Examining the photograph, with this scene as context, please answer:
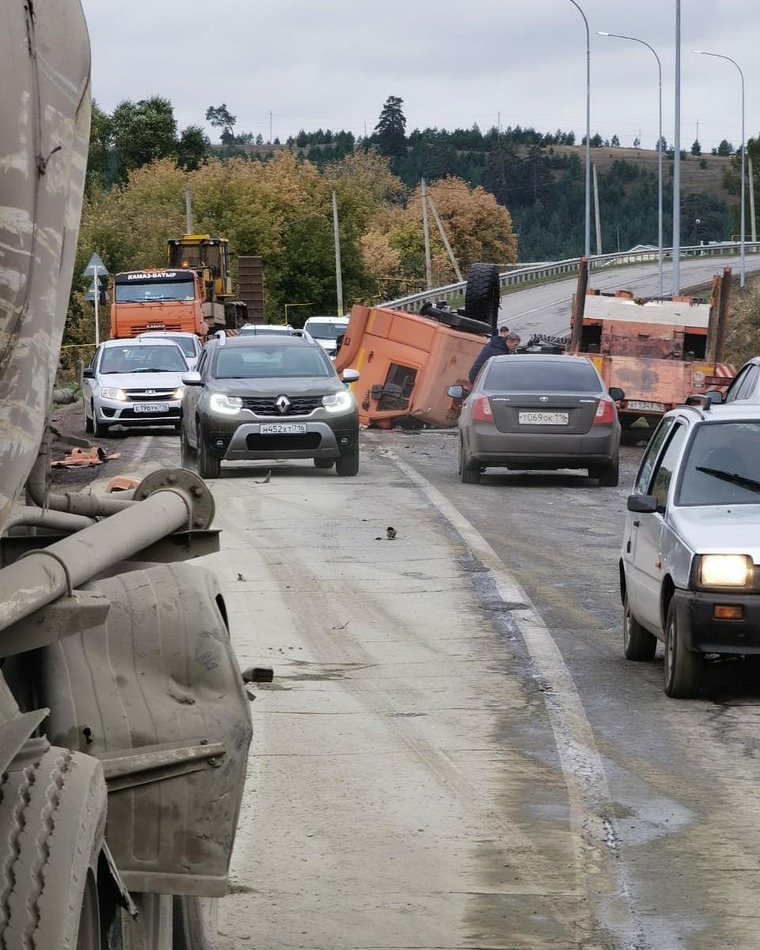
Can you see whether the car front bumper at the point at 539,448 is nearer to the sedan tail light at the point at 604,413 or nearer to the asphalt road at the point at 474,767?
the sedan tail light at the point at 604,413

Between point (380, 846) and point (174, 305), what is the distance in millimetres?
41826

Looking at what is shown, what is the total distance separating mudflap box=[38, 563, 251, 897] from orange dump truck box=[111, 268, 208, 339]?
43308mm

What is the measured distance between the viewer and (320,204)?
10131 centimetres

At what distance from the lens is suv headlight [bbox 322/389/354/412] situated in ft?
77.8

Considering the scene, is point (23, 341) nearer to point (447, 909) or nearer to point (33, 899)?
point (33, 899)

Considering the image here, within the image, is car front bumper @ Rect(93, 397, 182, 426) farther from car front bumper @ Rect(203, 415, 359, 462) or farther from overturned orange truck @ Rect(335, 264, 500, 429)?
car front bumper @ Rect(203, 415, 359, 462)

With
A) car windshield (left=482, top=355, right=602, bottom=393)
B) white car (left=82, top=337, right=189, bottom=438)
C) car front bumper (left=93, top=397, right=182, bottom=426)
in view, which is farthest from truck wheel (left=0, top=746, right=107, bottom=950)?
car front bumper (left=93, top=397, right=182, bottom=426)

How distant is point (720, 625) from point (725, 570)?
11.4 inches

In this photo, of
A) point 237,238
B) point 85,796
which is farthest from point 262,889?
point 237,238

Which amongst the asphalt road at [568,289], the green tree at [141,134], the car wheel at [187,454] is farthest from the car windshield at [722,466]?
the green tree at [141,134]

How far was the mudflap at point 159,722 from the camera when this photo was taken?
164 inches

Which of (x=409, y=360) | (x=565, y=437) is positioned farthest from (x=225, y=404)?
(x=409, y=360)

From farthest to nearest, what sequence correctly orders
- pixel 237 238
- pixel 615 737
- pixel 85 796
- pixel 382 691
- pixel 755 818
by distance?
pixel 237 238, pixel 382 691, pixel 615 737, pixel 755 818, pixel 85 796

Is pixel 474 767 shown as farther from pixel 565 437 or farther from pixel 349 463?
pixel 349 463
